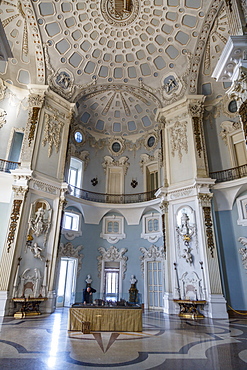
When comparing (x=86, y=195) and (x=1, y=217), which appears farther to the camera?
(x=86, y=195)

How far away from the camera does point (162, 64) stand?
15594 millimetres

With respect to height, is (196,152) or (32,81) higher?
(32,81)

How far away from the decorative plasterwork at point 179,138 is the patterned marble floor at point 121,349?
944 cm

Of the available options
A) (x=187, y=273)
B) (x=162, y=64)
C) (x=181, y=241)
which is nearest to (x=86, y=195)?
(x=181, y=241)

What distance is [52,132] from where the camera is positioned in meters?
14.0

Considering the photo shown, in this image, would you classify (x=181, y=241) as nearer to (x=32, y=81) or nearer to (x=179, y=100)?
(x=179, y=100)

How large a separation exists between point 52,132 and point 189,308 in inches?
447

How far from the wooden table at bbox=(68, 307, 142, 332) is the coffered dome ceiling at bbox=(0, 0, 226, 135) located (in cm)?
1247

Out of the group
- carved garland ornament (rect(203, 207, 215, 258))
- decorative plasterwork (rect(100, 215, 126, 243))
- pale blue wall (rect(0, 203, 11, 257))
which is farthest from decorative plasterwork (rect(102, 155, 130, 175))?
Result: pale blue wall (rect(0, 203, 11, 257))

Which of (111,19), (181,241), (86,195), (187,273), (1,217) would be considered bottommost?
(187,273)

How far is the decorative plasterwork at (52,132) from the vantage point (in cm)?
1359

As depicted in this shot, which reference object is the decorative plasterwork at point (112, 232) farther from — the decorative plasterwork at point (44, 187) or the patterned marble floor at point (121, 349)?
the patterned marble floor at point (121, 349)

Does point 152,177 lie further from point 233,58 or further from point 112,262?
point 233,58

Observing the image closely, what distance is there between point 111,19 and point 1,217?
12459 millimetres
